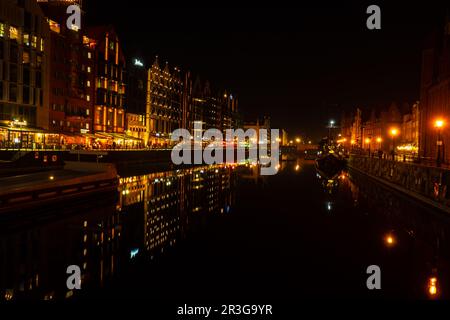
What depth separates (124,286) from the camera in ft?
34.8

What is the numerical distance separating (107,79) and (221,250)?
73.9 m

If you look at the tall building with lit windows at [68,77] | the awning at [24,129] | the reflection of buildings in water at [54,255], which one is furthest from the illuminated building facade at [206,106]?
the reflection of buildings in water at [54,255]

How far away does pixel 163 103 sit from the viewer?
111312 millimetres

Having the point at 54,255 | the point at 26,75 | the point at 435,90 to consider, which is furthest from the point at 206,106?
the point at 54,255

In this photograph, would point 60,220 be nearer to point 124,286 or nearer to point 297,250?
point 124,286

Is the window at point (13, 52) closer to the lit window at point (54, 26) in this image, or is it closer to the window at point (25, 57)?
the window at point (25, 57)

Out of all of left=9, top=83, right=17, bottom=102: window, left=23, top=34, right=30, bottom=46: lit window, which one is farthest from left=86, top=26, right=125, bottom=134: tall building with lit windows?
left=9, top=83, right=17, bottom=102: window

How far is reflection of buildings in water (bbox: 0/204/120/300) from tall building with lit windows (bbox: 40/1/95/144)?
51783mm

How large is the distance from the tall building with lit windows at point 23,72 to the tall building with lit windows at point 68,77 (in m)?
3.01

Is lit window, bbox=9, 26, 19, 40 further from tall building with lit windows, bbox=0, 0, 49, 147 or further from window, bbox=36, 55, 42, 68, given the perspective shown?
window, bbox=36, 55, 42, 68

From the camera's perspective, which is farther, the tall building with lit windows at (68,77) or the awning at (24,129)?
the tall building with lit windows at (68,77)

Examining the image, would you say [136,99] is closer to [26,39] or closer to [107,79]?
[107,79]

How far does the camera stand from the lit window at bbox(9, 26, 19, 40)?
56281 millimetres

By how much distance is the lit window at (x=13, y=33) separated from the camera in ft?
185
